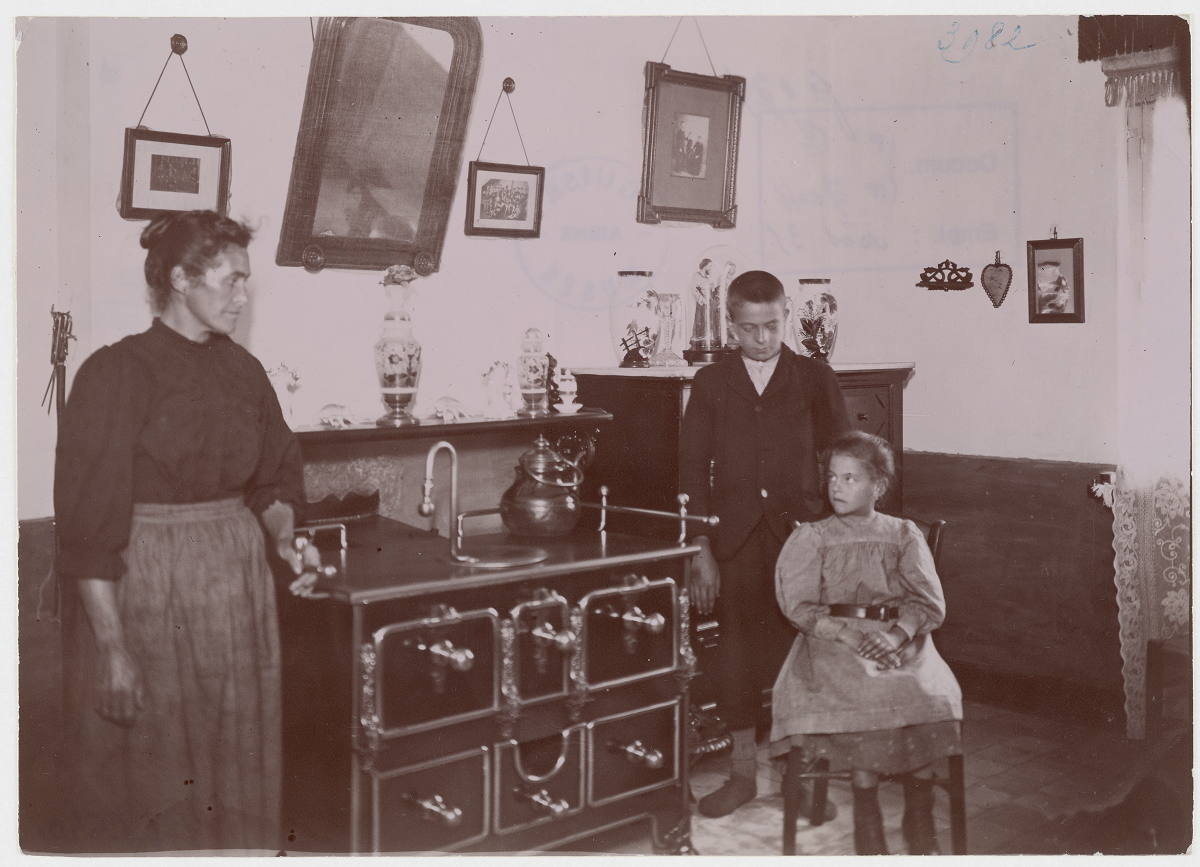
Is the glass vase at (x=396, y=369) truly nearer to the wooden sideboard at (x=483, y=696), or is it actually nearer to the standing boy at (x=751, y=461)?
the wooden sideboard at (x=483, y=696)

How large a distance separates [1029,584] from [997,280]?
112 centimetres

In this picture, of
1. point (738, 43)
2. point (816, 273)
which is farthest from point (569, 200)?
point (816, 273)

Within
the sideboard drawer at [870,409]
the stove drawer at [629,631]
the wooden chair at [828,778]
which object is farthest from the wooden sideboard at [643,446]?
the wooden chair at [828,778]

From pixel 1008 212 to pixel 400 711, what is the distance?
9.04 feet

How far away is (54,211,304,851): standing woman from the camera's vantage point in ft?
8.19

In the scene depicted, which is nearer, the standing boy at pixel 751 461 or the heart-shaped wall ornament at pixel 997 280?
the standing boy at pixel 751 461

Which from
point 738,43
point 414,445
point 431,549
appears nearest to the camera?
point 431,549

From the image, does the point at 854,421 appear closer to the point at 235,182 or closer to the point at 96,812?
the point at 235,182

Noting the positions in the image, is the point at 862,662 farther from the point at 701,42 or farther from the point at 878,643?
the point at 701,42

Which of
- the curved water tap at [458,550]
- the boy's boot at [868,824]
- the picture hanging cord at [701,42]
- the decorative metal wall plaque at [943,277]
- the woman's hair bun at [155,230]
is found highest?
the picture hanging cord at [701,42]

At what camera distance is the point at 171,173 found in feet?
8.64

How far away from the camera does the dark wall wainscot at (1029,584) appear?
3875 millimetres

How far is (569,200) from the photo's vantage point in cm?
351

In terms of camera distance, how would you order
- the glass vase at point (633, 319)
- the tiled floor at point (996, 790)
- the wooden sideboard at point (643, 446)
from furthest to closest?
the glass vase at point (633, 319)
the wooden sideboard at point (643, 446)
the tiled floor at point (996, 790)
